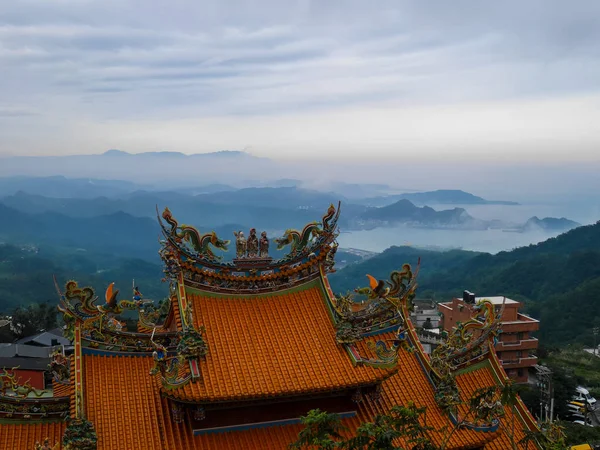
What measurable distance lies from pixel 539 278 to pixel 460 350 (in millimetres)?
87184

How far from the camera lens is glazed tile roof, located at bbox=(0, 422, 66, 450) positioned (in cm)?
835

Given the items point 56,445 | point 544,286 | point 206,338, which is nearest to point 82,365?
point 56,445

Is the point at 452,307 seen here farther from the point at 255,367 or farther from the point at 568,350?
the point at 255,367

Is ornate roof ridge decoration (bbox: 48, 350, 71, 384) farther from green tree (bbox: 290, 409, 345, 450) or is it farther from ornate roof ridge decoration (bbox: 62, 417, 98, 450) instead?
green tree (bbox: 290, 409, 345, 450)

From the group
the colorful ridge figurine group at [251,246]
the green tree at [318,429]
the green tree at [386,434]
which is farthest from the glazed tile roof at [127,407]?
Result: the green tree at [386,434]

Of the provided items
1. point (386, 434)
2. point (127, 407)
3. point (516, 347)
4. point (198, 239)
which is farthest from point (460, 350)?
point (516, 347)

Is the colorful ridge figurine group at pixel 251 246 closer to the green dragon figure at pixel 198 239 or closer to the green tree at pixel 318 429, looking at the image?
the green dragon figure at pixel 198 239

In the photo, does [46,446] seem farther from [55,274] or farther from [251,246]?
[55,274]

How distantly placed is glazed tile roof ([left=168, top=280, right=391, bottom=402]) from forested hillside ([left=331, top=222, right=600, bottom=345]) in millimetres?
56492

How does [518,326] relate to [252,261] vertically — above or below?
below

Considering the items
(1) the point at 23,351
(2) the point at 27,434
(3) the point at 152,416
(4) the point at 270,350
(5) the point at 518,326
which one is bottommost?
(1) the point at 23,351

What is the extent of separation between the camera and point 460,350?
1072cm

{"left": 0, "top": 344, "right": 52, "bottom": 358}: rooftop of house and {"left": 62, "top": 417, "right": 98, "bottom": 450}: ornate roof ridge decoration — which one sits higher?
{"left": 62, "top": 417, "right": 98, "bottom": 450}: ornate roof ridge decoration

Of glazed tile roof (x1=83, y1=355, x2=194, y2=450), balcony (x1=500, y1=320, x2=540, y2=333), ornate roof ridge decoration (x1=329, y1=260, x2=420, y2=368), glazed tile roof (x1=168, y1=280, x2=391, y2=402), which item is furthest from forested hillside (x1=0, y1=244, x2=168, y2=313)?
ornate roof ridge decoration (x1=329, y1=260, x2=420, y2=368)
